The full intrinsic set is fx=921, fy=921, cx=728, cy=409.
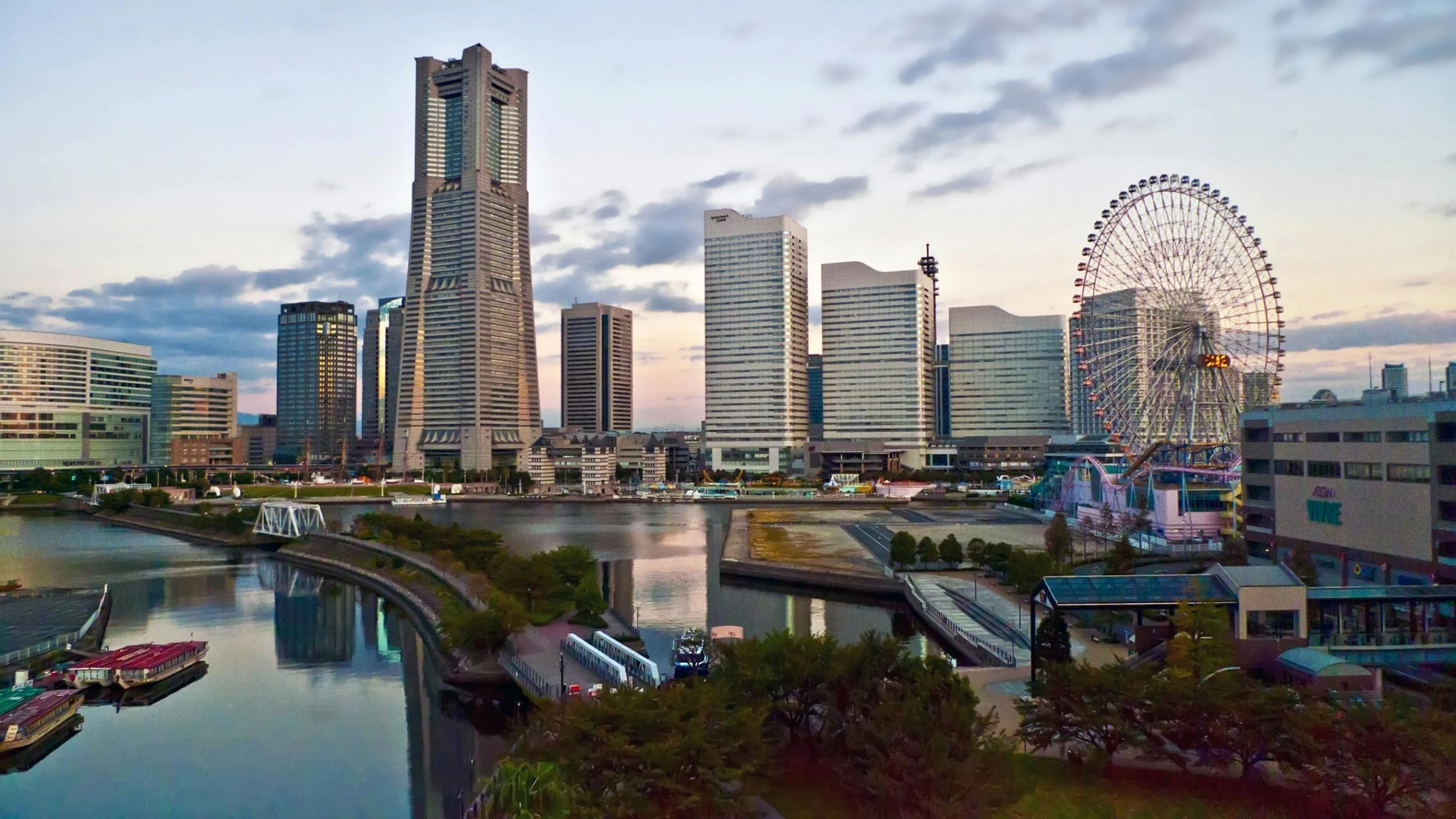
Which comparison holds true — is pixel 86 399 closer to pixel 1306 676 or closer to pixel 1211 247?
pixel 1211 247

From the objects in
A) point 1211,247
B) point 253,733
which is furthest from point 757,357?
point 253,733

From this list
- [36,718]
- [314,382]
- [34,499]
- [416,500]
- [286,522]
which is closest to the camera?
[36,718]

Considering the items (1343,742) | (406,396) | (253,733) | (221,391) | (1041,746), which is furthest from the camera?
(221,391)

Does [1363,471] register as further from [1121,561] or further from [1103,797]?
[1103,797]

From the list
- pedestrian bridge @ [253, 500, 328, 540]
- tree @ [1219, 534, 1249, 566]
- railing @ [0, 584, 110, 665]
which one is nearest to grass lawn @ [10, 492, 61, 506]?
pedestrian bridge @ [253, 500, 328, 540]

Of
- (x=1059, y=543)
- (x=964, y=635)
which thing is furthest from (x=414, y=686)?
(x=1059, y=543)

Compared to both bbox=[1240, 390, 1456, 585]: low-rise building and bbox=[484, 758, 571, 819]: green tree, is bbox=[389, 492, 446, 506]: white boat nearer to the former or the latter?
bbox=[1240, 390, 1456, 585]: low-rise building
